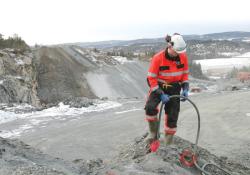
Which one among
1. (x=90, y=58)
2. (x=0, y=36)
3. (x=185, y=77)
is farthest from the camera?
(x=90, y=58)

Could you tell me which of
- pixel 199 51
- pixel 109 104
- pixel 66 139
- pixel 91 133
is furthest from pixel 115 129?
pixel 199 51

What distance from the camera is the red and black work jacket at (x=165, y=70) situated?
684 centimetres

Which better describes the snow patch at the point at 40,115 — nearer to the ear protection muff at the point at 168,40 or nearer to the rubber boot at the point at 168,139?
the rubber boot at the point at 168,139

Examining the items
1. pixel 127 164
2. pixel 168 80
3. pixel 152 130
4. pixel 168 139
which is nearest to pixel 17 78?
pixel 152 130

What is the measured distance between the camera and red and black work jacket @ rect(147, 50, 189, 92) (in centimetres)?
684

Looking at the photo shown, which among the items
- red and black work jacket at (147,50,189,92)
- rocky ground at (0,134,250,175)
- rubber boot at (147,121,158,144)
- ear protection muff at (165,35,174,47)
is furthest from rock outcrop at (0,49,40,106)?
ear protection muff at (165,35,174,47)

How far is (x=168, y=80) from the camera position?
7.03m

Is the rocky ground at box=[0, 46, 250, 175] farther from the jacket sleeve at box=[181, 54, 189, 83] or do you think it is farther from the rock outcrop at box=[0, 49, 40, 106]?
the jacket sleeve at box=[181, 54, 189, 83]

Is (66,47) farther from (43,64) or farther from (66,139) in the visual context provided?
(66,139)

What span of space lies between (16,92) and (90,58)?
1302 cm

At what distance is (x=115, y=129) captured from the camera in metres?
12.0

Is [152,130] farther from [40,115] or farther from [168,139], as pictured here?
[40,115]

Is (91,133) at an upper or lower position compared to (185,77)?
lower

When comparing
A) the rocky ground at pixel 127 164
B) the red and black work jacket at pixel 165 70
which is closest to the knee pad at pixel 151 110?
the red and black work jacket at pixel 165 70
